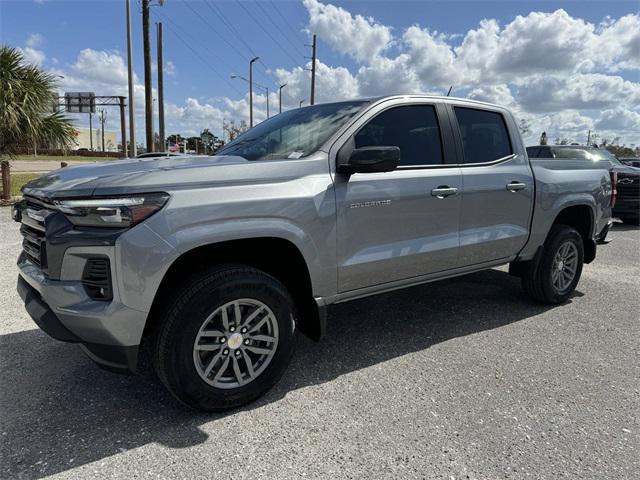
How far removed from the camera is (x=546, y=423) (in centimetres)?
276

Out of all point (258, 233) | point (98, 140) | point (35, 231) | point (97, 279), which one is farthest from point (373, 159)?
point (98, 140)

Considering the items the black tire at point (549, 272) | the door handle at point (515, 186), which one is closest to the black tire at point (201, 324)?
the door handle at point (515, 186)

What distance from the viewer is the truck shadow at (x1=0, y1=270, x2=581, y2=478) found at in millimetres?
2482

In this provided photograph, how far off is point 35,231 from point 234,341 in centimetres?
133

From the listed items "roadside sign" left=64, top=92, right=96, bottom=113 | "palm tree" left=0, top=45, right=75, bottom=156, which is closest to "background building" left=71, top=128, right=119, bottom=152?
"roadside sign" left=64, top=92, right=96, bottom=113

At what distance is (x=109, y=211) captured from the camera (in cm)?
237

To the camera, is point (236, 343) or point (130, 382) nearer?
point (236, 343)

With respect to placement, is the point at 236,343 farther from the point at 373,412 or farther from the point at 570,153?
the point at 570,153

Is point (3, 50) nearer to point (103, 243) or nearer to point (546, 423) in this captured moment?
point (103, 243)

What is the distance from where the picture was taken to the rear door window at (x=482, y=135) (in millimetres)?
4023

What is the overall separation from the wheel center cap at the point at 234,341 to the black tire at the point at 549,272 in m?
3.20

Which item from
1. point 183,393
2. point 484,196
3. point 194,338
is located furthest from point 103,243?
point 484,196

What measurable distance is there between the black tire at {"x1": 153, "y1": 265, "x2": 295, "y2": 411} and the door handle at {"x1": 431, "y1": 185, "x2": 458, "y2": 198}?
1437mm

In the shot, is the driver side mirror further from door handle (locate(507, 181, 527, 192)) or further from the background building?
the background building
